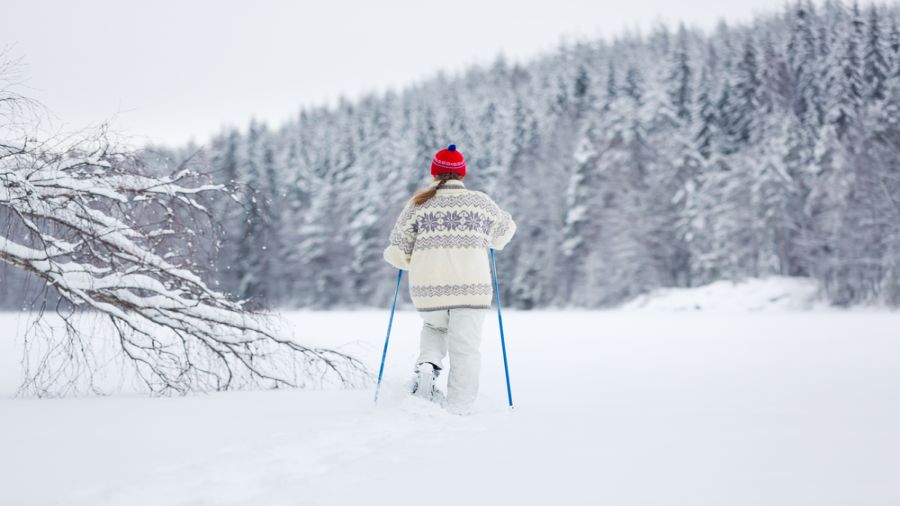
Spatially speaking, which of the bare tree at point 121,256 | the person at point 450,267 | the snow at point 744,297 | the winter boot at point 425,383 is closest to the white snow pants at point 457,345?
the person at point 450,267

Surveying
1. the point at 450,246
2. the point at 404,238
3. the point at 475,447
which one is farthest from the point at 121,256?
the point at 475,447

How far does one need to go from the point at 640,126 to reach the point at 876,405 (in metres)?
39.8

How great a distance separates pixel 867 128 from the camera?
111ft

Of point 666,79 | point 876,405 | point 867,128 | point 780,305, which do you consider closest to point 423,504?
point 876,405

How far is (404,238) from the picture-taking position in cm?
479

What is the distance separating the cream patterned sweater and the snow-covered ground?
2.39ft

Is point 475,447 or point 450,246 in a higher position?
point 450,246

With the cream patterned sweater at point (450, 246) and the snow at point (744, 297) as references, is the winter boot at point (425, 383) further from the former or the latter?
the snow at point (744, 297)

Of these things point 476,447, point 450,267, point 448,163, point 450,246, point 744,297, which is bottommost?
point 744,297

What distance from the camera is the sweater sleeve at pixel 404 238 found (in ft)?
15.6

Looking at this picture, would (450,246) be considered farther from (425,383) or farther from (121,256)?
(121,256)

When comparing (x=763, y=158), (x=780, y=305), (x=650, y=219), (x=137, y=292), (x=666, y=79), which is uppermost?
(x=666, y=79)

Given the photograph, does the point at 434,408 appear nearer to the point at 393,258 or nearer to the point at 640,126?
the point at 393,258

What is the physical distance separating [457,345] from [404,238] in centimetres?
85
